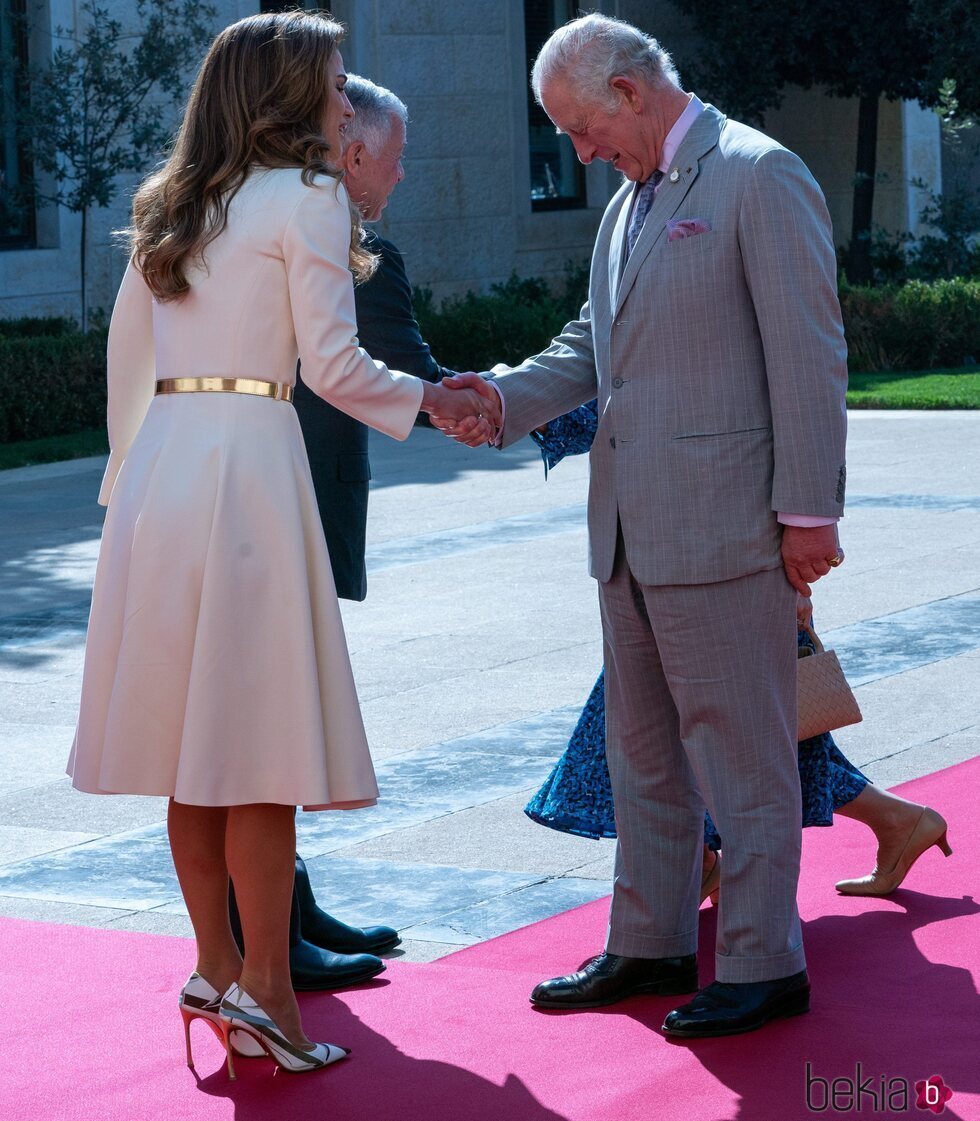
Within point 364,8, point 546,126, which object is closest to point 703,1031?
point 364,8

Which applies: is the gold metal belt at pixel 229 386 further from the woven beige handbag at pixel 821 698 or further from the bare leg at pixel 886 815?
the bare leg at pixel 886 815

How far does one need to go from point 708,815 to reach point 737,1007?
0.88m

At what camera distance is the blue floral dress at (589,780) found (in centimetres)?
470

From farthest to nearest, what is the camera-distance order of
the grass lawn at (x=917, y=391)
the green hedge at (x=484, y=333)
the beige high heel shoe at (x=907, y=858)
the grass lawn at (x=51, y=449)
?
1. the green hedge at (x=484, y=333)
2. the grass lawn at (x=917, y=391)
3. the grass lawn at (x=51, y=449)
4. the beige high heel shoe at (x=907, y=858)

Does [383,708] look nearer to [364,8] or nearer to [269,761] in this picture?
[269,761]

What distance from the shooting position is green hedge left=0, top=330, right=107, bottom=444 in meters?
16.6

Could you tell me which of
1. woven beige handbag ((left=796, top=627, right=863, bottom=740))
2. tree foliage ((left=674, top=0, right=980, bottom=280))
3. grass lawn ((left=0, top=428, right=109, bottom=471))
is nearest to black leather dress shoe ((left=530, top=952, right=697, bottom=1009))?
woven beige handbag ((left=796, top=627, right=863, bottom=740))

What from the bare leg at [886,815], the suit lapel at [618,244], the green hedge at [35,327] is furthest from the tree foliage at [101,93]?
the bare leg at [886,815]

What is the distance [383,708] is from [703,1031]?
3461 mm

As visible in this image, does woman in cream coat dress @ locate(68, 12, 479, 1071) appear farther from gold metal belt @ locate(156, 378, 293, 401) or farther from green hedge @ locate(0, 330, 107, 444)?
green hedge @ locate(0, 330, 107, 444)

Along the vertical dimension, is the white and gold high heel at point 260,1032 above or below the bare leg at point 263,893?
below

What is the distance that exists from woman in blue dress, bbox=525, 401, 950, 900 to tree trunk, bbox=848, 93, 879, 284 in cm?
2394

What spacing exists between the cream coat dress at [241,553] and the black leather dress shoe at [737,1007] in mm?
829

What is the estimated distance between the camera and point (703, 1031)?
3.90m
